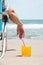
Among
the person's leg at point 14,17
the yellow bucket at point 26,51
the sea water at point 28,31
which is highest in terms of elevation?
the person's leg at point 14,17

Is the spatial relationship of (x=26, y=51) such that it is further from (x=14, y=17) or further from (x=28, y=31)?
(x=28, y=31)

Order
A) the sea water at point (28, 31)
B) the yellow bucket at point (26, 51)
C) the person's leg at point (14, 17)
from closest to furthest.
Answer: the person's leg at point (14, 17) → the yellow bucket at point (26, 51) → the sea water at point (28, 31)

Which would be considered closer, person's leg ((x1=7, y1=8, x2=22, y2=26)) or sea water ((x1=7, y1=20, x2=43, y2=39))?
person's leg ((x1=7, y1=8, x2=22, y2=26))

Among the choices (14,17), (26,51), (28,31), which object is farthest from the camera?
(28,31)

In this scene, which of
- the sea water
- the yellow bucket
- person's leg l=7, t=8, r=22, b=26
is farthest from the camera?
the sea water

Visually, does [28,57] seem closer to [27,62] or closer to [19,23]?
[27,62]

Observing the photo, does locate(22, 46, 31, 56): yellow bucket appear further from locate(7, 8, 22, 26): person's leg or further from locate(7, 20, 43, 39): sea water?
locate(7, 8, 22, 26): person's leg

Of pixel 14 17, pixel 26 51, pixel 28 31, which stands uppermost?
pixel 14 17

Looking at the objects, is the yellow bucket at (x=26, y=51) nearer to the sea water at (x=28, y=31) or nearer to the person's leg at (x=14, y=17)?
the sea water at (x=28, y=31)

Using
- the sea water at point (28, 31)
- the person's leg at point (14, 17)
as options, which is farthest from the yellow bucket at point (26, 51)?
the person's leg at point (14, 17)

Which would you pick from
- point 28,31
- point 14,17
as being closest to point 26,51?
point 14,17

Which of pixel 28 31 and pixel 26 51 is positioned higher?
pixel 26 51

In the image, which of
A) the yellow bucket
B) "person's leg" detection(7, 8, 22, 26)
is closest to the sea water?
the yellow bucket

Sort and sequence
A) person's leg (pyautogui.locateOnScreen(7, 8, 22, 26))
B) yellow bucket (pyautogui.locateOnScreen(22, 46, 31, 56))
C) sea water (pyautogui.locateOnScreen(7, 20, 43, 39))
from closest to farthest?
1. person's leg (pyautogui.locateOnScreen(7, 8, 22, 26))
2. yellow bucket (pyautogui.locateOnScreen(22, 46, 31, 56))
3. sea water (pyautogui.locateOnScreen(7, 20, 43, 39))
